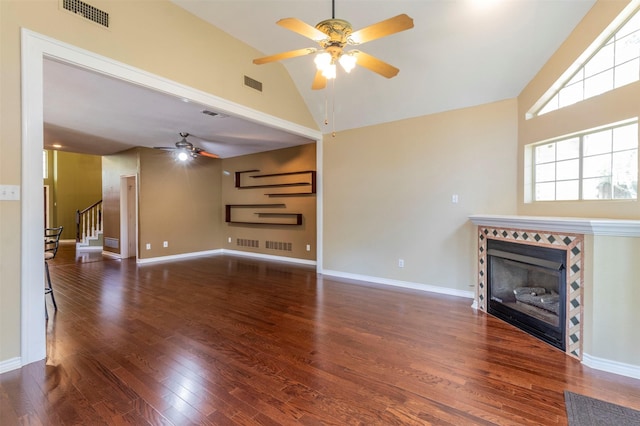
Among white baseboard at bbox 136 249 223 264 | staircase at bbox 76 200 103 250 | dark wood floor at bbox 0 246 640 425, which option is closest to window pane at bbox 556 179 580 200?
dark wood floor at bbox 0 246 640 425

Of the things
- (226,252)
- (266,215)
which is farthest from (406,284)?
(226,252)

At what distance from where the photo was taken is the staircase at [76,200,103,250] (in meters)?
8.37

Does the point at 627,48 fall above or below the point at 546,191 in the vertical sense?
above

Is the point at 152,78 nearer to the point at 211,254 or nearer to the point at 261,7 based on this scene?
the point at 261,7

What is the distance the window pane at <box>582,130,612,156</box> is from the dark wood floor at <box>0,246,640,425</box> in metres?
1.95

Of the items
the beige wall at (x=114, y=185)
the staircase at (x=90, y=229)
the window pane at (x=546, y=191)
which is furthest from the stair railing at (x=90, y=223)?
the window pane at (x=546, y=191)

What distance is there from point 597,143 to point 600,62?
762 mm

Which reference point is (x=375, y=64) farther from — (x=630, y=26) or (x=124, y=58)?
(x=124, y=58)

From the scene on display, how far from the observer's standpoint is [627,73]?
8.32 ft

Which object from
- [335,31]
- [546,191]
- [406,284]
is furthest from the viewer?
[406,284]

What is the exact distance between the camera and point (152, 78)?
297 centimetres

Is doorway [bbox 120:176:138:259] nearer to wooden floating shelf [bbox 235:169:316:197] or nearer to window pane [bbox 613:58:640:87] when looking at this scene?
wooden floating shelf [bbox 235:169:316:197]

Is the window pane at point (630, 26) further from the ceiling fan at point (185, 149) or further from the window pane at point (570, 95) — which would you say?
the ceiling fan at point (185, 149)

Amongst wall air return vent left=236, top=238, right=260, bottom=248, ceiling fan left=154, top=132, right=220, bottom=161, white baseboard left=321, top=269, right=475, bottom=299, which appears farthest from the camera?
wall air return vent left=236, top=238, right=260, bottom=248
